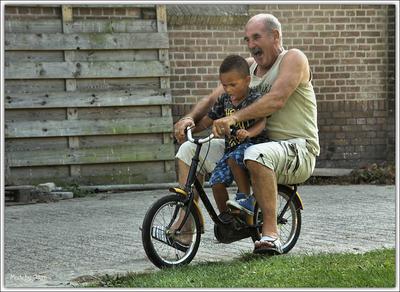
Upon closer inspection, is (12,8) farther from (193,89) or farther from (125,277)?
(125,277)

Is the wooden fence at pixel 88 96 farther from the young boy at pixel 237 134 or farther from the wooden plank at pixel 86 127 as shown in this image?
the young boy at pixel 237 134

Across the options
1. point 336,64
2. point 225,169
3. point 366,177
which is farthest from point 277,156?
point 336,64

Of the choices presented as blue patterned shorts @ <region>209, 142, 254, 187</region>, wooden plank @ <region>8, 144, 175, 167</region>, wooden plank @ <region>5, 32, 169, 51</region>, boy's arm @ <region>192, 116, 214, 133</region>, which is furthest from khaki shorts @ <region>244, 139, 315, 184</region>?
wooden plank @ <region>5, 32, 169, 51</region>

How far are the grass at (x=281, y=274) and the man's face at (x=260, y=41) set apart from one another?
1330mm

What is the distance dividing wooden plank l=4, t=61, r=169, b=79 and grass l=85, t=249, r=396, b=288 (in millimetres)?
6139

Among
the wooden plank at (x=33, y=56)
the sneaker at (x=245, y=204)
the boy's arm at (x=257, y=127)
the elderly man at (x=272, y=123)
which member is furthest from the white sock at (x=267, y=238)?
the wooden plank at (x=33, y=56)

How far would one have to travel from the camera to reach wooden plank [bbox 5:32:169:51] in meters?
11.5

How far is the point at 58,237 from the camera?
25.6 feet

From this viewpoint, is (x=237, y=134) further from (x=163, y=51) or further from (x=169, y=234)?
(x=163, y=51)

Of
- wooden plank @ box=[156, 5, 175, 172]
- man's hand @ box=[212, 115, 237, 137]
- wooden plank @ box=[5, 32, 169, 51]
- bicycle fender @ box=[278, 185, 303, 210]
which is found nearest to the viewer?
man's hand @ box=[212, 115, 237, 137]

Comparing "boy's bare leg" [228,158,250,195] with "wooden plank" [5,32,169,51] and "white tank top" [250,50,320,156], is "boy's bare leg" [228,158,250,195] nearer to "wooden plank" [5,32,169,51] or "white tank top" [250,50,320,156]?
"white tank top" [250,50,320,156]

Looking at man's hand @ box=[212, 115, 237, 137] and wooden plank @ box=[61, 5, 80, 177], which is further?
A: wooden plank @ box=[61, 5, 80, 177]

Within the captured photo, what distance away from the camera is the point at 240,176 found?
6059 mm

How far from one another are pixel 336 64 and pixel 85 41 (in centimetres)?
348
